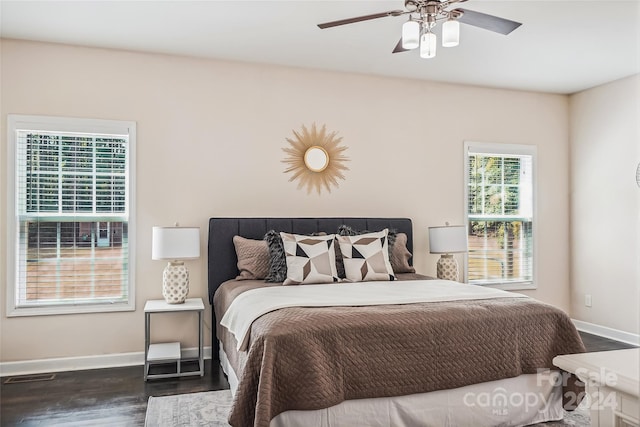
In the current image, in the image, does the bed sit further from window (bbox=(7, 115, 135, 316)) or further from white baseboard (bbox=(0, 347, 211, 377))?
window (bbox=(7, 115, 135, 316))

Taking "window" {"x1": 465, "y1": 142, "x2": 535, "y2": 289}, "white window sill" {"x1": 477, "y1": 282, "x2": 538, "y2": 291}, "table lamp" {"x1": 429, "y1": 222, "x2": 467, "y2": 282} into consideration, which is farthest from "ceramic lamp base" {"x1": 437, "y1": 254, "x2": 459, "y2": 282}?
"white window sill" {"x1": 477, "y1": 282, "x2": 538, "y2": 291}

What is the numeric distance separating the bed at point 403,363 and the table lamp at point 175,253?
1000 mm

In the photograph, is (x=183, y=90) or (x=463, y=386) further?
(x=183, y=90)

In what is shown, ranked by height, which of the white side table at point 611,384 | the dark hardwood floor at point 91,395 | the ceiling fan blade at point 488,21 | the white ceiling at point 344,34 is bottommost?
the dark hardwood floor at point 91,395

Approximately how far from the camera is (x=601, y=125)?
514 cm

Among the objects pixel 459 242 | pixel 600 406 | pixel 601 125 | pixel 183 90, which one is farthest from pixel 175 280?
pixel 601 125

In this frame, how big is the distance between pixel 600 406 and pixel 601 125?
481 cm

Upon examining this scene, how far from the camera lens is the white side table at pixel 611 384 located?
107cm

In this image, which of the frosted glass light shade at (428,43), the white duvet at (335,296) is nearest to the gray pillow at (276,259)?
the white duvet at (335,296)

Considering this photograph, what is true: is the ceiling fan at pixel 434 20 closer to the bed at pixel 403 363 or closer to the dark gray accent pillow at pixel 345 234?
the bed at pixel 403 363

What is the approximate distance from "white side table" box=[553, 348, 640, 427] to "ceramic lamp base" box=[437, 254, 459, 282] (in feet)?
11.1

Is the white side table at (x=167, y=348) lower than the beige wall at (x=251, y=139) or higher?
lower

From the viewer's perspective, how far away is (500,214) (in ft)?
17.5

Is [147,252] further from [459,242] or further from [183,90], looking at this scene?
[459,242]
